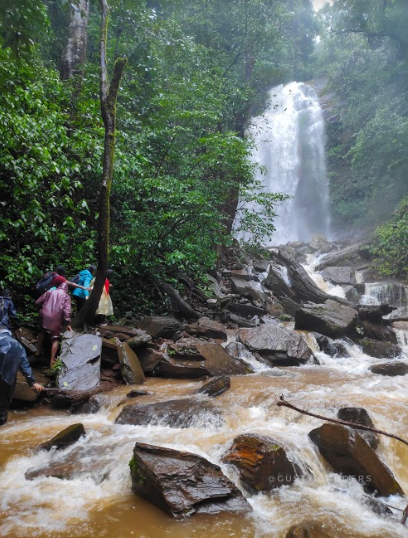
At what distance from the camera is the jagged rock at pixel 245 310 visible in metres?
12.1

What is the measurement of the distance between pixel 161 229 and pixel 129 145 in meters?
2.72

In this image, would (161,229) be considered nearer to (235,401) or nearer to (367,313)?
(235,401)

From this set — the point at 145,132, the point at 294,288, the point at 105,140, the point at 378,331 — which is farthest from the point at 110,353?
the point at 294,288

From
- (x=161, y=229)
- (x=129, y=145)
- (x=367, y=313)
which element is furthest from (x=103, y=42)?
(x=367, y=313)

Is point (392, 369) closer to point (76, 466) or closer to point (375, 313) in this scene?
point (375, 313)

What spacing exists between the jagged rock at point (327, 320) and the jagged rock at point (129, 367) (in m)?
5.65

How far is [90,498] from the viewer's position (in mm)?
3459

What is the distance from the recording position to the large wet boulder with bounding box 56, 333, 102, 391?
6289 mm

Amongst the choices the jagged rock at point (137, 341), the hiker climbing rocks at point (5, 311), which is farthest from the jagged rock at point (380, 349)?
the hiker climbing rocks at point (5, 311)

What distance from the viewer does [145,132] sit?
416 inches

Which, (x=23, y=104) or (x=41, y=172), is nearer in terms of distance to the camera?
(x=41, y=172)

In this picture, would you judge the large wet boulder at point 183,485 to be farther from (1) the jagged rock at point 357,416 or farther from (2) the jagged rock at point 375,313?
(2) the jagged rock at point 375,313

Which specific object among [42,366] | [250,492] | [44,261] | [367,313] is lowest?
[250,492]

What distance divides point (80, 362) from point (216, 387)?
8.42 ft
